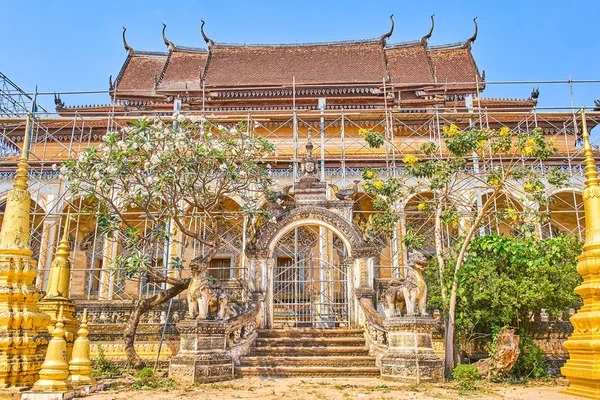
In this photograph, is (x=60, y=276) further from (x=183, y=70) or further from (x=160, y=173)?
(x=183, y=70)

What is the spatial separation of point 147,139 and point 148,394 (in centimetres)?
447

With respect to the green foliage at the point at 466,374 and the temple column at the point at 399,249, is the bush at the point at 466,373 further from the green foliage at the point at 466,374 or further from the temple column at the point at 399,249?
the temple column at the point at 399,249

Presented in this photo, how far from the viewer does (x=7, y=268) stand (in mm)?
5348

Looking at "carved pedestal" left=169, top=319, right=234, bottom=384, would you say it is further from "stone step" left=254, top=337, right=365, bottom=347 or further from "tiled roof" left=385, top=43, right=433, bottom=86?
"tiled roof" left=385, top=43, right=433, bottom=86

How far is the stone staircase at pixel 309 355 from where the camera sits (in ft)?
26.5

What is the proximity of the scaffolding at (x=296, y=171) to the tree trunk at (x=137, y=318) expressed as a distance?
3.49 m

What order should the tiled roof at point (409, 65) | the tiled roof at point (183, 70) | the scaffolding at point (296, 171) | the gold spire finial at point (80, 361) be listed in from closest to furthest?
the gold spire finial at point (80, 361) < the scaffolding at point (296, 171) < the tiled roof at point (409, 65) < the tiled roof at point (183, 70)

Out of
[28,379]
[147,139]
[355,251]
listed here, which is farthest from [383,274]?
[28,379]

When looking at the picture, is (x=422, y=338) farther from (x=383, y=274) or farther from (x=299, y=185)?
Answer: (x=383, y=274)

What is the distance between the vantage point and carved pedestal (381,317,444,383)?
292 inches

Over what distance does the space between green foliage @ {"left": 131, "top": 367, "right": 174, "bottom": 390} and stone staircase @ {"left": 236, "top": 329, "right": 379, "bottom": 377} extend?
1.21m

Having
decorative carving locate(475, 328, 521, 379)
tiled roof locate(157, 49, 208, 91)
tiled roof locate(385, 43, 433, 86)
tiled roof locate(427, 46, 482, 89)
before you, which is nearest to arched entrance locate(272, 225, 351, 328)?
decorative carving locate(475, 328, 521, 379)

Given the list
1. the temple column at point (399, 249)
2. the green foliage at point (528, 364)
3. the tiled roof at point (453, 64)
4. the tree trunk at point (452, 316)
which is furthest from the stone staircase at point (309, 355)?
the tiled roof at point (453, 64)

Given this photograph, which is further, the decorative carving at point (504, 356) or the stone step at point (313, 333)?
the stone step at point (313, 333)
